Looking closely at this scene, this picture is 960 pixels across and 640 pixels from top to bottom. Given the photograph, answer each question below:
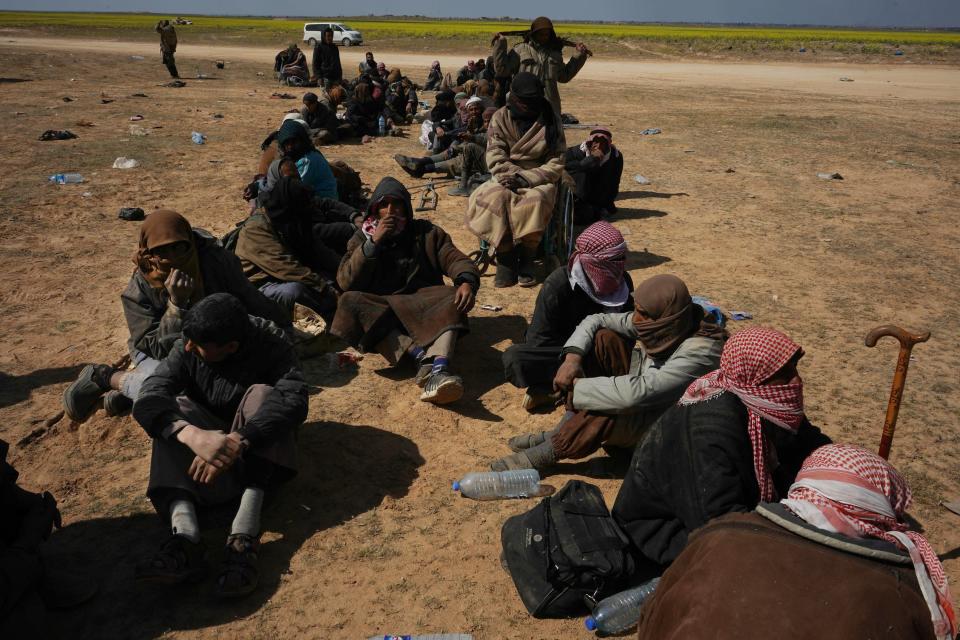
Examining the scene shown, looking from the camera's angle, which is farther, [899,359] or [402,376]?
[402,376]

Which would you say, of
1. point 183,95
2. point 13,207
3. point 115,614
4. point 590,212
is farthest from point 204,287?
point 183,95

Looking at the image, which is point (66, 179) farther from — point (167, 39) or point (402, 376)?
point (167, 39)

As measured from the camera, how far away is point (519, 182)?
22.0 ft

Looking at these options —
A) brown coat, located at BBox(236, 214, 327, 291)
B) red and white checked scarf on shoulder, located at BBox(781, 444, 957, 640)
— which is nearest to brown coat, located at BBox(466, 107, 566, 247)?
brown coat, located at BBox(236, 214, 327, 291)

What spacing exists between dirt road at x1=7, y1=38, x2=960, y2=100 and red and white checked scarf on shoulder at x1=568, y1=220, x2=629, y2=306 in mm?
19777

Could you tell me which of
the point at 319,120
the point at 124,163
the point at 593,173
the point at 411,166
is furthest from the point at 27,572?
the point at 319,120

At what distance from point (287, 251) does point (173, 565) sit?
3.08 m

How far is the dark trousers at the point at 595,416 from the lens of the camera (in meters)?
3.74

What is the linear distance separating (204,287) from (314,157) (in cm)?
302

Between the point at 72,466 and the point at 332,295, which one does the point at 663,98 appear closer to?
the point at 332,295

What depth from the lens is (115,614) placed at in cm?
298

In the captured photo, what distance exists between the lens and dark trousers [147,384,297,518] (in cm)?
322

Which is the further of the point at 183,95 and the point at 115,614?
the point at 183,95

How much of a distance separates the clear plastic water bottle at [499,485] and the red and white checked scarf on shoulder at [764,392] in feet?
4.73
